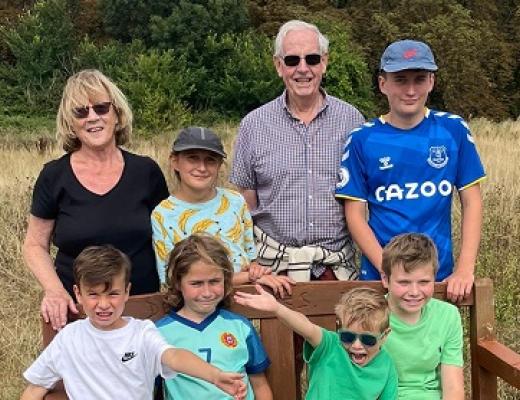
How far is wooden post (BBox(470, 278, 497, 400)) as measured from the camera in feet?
10.7

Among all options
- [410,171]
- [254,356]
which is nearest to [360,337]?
[254,356]

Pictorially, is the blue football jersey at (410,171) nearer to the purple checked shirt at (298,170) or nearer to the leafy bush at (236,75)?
the purple checked shirt at (298,170)

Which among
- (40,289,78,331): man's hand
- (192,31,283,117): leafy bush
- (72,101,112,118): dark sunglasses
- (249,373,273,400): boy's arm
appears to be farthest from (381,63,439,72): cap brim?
(192,31,283,117): leafy bush

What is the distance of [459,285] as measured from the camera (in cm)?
321

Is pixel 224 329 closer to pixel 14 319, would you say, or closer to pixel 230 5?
pixel 14 319

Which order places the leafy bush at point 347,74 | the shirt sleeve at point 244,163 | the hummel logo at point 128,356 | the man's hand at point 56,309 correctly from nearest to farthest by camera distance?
1. the hummel logo at point 128,356
2. the man's hand at point 56,309
3. the shirt sleeve at point 244,163
4. the leafy bush at point 347,74

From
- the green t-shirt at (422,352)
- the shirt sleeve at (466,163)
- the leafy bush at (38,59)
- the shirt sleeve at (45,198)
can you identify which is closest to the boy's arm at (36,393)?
the shirt sleeve at (45,198)

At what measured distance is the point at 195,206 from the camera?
314 centimetres

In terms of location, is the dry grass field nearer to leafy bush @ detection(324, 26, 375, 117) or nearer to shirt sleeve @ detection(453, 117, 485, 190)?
shirt sleeve @ detection(453, 117, 485, 190)

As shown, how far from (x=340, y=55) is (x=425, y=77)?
2374 centimetres

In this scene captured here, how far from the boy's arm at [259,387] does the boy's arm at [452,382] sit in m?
0.66

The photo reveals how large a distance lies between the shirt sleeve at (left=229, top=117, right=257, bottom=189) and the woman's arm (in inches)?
33.0

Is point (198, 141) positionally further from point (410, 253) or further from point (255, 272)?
point (410, 253)

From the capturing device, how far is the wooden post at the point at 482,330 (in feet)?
10.7
